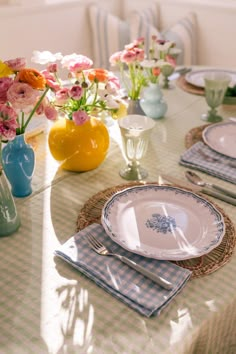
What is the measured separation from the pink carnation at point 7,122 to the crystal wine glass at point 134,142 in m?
0.35

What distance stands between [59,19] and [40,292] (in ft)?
7.18

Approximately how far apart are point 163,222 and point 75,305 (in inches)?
11.6

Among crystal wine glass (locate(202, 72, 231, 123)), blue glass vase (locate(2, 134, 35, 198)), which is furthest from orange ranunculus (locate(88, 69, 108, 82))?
crystal wine glass (locate(202, 72, 231, 123))

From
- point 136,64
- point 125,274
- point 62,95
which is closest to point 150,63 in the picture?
point 136,64

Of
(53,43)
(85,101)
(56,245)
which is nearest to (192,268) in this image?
(56,245)

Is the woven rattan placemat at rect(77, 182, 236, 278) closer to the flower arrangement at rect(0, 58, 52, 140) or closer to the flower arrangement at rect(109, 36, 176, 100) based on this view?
the flower arrangement at rect(0, 58, 52, 140)

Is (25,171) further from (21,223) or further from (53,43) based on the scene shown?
(53,43)

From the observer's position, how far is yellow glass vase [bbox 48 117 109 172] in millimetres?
1179

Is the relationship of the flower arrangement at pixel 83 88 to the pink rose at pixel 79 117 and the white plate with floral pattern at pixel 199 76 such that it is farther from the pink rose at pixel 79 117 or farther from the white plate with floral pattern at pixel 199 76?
the white plate with floral pattern at pixel 199 76

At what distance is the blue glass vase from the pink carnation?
0.63 ft

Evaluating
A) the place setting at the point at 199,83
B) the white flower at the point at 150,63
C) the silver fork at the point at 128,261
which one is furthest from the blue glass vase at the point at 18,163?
the place setting at the point at 199,83

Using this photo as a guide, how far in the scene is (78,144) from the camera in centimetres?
118

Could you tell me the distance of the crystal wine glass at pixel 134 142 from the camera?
3.71ft

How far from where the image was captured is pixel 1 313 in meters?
0.77
